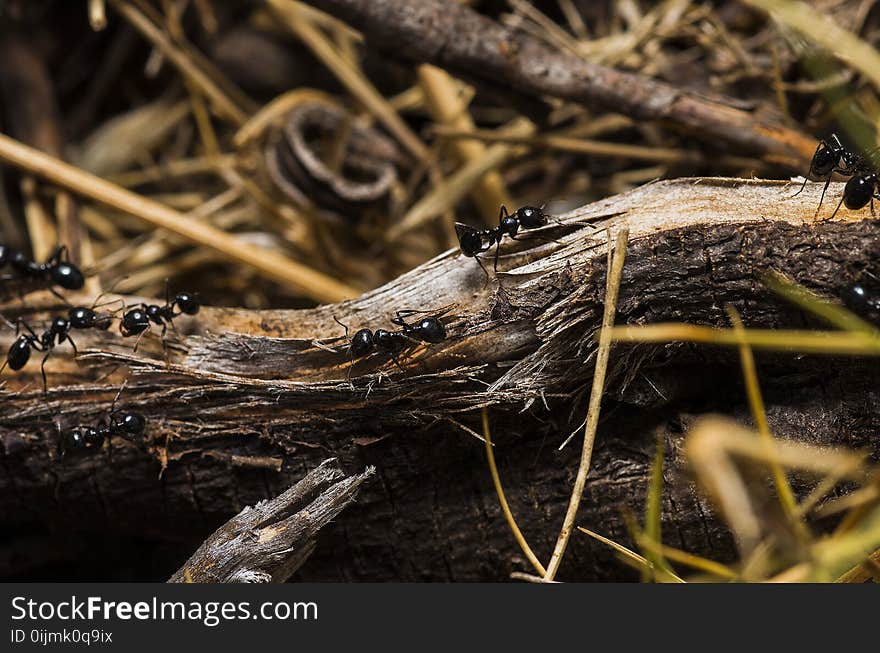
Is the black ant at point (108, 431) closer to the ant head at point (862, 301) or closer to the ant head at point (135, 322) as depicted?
the ant head at point (135, 322)

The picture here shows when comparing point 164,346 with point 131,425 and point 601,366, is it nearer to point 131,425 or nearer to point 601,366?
point 131,425

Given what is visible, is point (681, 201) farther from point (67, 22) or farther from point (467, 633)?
point (67, 22)

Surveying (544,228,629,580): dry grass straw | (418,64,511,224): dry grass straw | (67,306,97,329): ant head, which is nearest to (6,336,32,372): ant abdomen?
(67,306,97,329): ant head

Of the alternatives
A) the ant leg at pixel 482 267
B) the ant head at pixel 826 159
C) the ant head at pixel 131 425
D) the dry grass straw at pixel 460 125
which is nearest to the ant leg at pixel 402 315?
the ant leg at pixel 482 267

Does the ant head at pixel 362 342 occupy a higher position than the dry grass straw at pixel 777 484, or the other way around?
the ant head at pixel 362 342

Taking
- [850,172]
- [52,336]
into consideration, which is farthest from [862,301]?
[52,336]

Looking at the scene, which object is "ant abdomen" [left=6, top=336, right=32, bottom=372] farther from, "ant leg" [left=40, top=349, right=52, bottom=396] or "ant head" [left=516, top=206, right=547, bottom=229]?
"ant head" [left=516, top=206, right=547, bottom=229]

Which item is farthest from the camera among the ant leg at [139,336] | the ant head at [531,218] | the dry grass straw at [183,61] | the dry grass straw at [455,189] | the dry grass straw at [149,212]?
the dry grass straw at [183,61]
